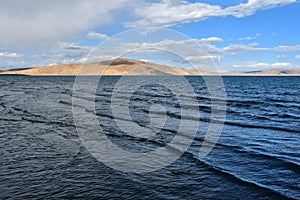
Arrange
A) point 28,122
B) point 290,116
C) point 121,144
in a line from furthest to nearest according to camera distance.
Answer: point 290,116 → point 28,122 → point 121,144

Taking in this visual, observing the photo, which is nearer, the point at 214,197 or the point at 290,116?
the point at 214,197

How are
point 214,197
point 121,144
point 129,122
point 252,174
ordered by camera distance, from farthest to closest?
point 129,122 < point 121,144 < point 252,174 < point 214,197

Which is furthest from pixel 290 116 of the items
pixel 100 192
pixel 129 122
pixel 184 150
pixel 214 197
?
pixel 100 192

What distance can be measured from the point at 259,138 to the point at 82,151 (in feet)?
35.7

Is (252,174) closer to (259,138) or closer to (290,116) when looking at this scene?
(259,138)

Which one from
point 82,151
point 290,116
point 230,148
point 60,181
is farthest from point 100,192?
point 290,116

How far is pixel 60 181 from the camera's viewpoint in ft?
32.4

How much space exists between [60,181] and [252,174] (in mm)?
7004

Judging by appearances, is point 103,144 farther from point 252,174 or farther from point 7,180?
point 252,174

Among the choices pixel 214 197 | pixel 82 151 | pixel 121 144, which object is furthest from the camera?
pixel 121 144

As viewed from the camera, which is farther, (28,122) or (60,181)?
(28,122)

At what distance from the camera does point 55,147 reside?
47.4ft

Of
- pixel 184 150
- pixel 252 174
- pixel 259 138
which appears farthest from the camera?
pixel 259 138

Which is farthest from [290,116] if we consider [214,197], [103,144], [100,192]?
[100,192]
